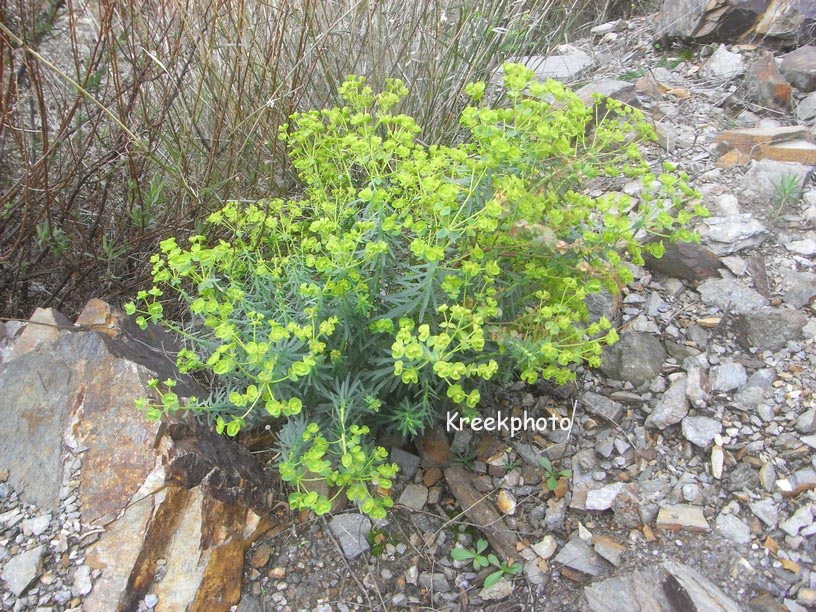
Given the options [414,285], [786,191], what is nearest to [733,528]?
[414,285]

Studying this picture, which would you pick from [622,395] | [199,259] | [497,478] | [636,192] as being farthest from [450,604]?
[636,192]

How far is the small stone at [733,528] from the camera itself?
2158mm

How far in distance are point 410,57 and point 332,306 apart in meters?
2.15

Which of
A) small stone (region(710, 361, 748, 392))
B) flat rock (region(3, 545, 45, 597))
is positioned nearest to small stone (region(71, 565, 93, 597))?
flat rock (region(3, 545, 45, 597))

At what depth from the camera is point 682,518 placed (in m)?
2.22

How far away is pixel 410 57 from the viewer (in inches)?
150

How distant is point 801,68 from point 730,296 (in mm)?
1943

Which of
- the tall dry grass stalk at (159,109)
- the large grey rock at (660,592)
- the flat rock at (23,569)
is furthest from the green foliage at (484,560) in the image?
the tall dry grass stalk at (159,109)

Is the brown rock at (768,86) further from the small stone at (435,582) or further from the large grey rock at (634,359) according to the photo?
the small stone at (435,582)

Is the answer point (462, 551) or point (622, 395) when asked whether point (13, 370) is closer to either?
point (462, 551)

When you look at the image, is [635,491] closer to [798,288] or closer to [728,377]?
[728,377]

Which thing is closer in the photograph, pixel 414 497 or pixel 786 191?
pixel 414 497

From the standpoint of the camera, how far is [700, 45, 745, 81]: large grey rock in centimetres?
423

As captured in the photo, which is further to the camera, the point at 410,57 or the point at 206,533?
the point at 410,57
